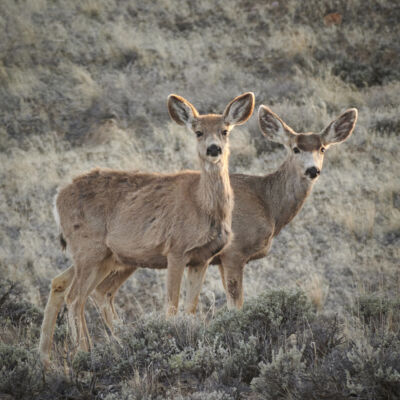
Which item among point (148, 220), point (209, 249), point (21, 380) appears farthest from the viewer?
point (148, 220)

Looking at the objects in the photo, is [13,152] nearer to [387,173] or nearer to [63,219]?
[63,219]

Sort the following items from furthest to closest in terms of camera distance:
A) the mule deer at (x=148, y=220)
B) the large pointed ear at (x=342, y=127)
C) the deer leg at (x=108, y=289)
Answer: the large pointed ear at (x=342, y=127), the deer leg at (x=108, y=289), the mule deer at (x=148, y=220)

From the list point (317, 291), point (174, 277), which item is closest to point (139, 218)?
point (174, 277)

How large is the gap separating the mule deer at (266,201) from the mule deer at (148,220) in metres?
0.79

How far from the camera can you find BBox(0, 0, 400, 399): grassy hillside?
491 centimetres

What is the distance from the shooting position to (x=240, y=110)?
22.7 ft

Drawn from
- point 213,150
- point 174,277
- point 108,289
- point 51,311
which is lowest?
point 108,289

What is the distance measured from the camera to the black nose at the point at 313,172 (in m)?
7.22

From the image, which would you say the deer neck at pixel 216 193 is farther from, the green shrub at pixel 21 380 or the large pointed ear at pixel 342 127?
the green shrub at pixel 21 380

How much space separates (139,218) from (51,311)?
1.47 metres

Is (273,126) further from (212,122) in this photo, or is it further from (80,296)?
(80,296)

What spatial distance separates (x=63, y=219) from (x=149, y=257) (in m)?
1.19

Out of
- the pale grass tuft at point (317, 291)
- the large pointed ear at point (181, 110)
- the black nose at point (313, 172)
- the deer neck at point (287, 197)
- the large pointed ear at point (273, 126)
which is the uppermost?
the large pointed ear at point (181, 110)

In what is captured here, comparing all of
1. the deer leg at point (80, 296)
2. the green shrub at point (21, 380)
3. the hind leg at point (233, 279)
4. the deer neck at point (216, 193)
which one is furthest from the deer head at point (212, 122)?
the green shrub at point (21, 380)
